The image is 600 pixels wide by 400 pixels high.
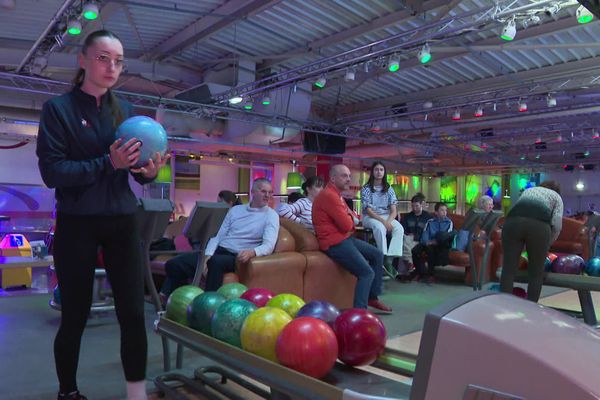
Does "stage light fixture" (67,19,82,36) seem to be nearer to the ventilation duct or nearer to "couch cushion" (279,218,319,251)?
the ventilation duct

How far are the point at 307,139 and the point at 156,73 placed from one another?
511cm

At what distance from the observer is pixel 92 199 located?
1822 mm

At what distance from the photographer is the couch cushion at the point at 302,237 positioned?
4652mm

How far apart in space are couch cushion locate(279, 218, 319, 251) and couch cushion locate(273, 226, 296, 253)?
78 mm

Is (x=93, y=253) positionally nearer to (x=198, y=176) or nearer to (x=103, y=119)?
(x=103, y=119)

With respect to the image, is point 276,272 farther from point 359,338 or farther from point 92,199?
point 92,199

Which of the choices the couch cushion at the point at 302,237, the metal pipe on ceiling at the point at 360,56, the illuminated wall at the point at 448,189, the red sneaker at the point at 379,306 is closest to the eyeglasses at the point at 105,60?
the couch cushion at the point at 302,237

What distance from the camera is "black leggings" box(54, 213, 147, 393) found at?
72.4 inches

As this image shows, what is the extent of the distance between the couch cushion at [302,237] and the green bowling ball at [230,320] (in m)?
2.31

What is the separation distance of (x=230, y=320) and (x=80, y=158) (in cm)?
93

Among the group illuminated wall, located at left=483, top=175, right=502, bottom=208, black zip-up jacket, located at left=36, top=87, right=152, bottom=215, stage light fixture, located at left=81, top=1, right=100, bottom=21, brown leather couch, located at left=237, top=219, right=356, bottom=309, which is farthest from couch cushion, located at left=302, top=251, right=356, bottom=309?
illuminated wall, located at left=483, top=175, right=502, bottom=208

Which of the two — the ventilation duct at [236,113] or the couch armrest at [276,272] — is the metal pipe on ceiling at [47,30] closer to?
the ventilation duct at [236,113]

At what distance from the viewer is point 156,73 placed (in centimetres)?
939

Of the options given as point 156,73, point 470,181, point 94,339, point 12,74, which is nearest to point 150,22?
point 156,73
